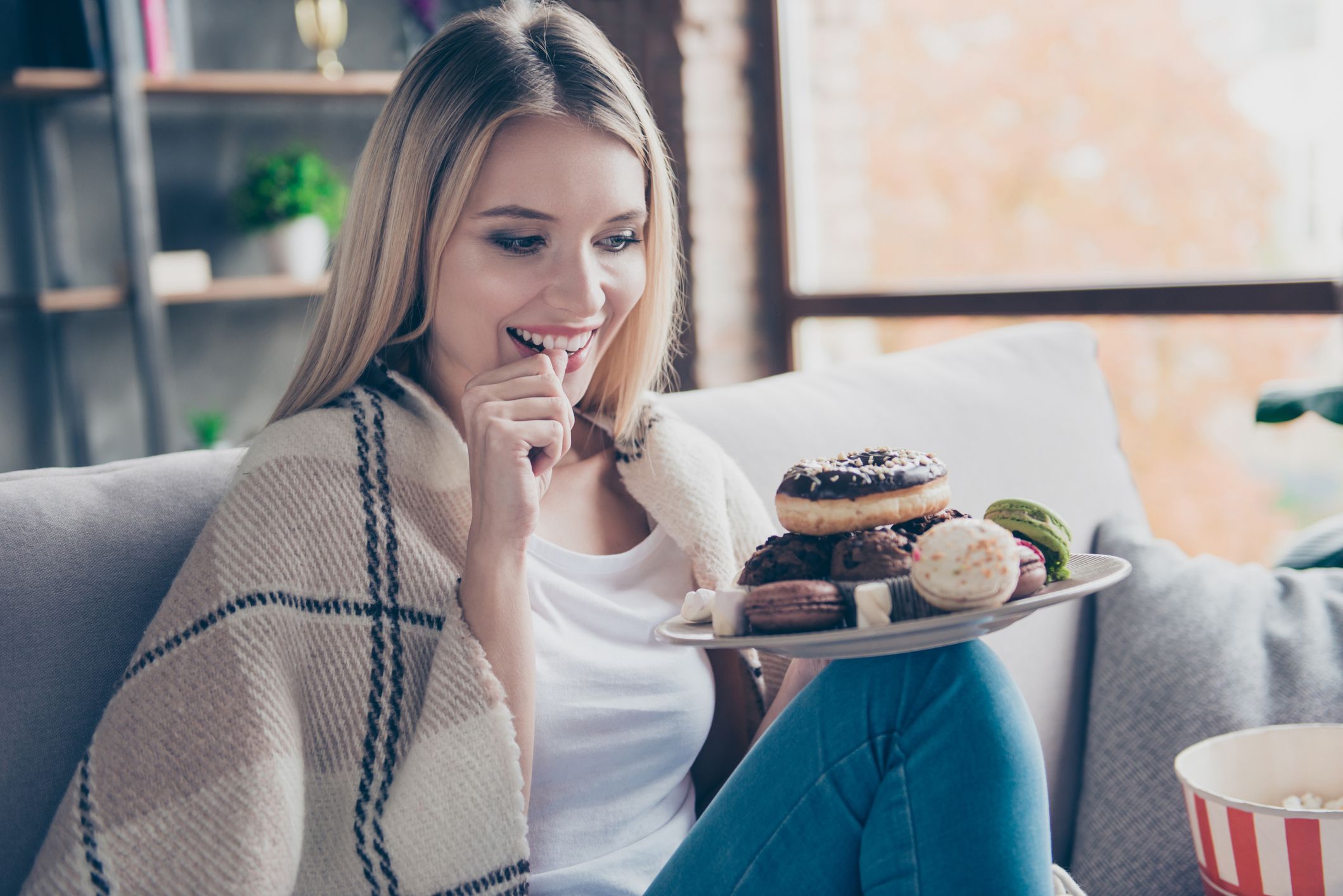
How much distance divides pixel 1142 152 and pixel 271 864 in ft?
9.31

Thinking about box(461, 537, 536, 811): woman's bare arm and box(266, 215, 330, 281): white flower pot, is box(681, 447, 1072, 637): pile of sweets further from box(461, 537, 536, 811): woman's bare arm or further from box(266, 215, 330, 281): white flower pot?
box(266, 215, 330, 281): white flower pot

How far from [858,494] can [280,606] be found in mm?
481

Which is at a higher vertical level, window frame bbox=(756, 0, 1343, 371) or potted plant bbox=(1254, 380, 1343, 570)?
window frame bbox=(756, 0, 1343, 371)

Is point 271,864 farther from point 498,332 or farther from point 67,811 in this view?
point 498,332

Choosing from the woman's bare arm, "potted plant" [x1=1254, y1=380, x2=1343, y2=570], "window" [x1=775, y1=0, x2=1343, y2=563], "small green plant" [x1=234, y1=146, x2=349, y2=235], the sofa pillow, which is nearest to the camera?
the woman's bare arm

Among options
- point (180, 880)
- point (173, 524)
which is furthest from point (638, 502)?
point (180, 880)

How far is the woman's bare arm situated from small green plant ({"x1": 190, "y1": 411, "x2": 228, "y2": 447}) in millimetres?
2256

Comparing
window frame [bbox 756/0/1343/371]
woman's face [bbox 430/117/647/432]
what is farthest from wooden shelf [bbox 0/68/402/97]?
woman's face [bbox 430/117/647/432]

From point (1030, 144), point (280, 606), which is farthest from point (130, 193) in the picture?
point (1030, 144)

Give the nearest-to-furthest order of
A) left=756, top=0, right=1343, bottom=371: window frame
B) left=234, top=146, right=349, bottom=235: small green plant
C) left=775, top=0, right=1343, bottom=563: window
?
left=756, top=0, right=1343, bottom=371: window frame < left=775, top=0, right=1343, bottom=563: window < left=234, top=146, right=349, bottom=235: small green plant

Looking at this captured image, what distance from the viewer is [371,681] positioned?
102cm

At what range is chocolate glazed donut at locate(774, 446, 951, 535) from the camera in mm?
934

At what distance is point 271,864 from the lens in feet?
3.05

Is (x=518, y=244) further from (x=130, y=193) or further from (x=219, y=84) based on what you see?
(x=219, y=84)
